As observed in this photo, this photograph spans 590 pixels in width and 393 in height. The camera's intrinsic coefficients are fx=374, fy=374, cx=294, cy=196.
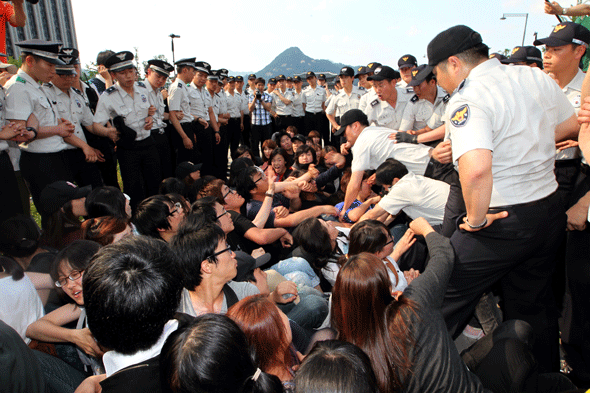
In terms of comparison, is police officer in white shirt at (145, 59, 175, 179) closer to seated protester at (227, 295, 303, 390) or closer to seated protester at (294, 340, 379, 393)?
seated protester at (227, 295, 303, 390)

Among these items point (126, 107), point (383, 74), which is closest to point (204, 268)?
point (126, 107)

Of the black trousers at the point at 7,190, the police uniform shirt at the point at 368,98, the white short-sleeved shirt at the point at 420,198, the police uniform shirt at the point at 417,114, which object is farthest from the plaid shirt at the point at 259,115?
the white short-sleeved shirt at the point at 420,198

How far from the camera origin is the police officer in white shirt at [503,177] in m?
1.72

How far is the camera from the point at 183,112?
5.78 m

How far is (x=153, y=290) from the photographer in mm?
1136

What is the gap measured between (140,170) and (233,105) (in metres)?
5.00

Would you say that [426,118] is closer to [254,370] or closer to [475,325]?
[475,325]

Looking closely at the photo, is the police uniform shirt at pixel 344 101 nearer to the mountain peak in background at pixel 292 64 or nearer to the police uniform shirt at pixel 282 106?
the police uniform shirt at pixel 282 106

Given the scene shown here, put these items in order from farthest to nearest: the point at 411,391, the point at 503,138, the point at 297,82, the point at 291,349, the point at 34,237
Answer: the point at 297,82, the point at 34,237, the point at 503,138, the point at 291,349, the point at 411,391

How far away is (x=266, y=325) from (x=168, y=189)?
2.58 m

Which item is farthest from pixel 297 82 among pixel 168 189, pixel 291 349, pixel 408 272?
pixel 291 349

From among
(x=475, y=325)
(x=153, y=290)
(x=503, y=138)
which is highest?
(x=503, y=138)

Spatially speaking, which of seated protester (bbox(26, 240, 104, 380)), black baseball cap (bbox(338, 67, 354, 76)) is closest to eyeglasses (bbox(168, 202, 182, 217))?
seated protester (bbox(26, 240, 104, 380))

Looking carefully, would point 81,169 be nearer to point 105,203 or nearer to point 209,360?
point 105,203
